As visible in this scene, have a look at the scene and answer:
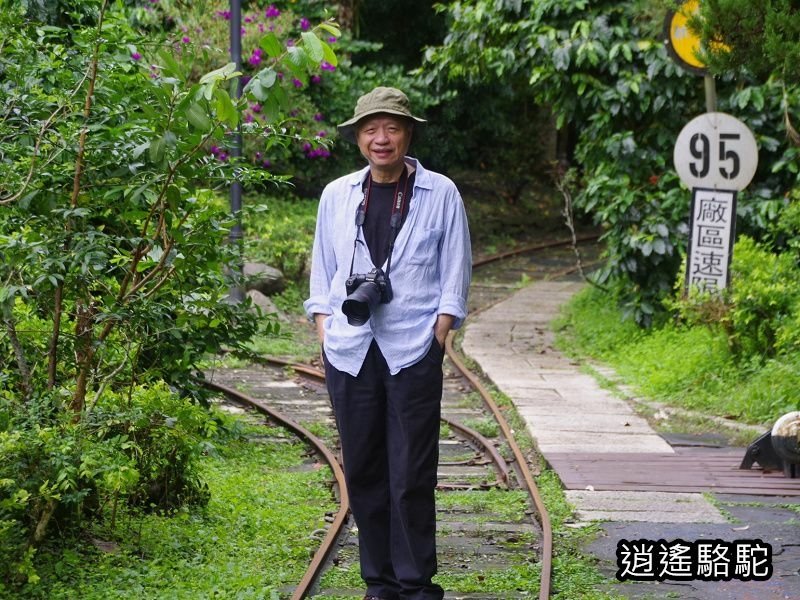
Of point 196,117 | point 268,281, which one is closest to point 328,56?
point 196,117

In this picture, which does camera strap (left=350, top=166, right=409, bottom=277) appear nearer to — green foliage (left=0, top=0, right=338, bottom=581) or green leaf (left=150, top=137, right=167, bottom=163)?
green foliage (left=0, top=0, right=338, bottom=581)

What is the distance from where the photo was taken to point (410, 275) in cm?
508

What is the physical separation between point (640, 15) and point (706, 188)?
256cm

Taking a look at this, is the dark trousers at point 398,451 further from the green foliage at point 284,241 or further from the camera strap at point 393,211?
the green foliage at point 284,241

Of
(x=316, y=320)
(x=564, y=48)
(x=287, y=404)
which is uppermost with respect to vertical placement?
(x=564, y=48)

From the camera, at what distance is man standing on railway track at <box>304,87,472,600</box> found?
199 inches

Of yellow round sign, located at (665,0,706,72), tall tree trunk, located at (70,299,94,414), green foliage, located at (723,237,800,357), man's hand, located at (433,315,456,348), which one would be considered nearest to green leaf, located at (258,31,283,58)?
man's hand, located at (433,315,456,348)

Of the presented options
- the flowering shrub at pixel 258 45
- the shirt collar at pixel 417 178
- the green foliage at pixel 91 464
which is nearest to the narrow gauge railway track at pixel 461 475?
the green foliage at pixel 91 464

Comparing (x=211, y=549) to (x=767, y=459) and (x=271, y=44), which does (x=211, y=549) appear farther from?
(x=767, y=459)

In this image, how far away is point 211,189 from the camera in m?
6.79

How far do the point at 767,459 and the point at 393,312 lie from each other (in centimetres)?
422

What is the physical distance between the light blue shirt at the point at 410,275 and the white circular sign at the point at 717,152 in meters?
6.31

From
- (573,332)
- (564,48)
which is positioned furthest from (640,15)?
(573,332)

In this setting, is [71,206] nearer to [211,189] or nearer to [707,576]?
[211,189]
